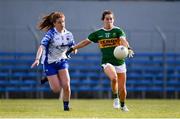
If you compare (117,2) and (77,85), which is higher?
(117,2)

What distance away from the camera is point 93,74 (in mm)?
31422

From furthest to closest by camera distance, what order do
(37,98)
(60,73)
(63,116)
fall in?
(37,98)
(60,73)
(63,116)

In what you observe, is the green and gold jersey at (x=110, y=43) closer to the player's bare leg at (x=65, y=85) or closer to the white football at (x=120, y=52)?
the white football at (x=120, y=52)

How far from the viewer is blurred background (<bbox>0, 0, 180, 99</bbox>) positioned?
1219 inches

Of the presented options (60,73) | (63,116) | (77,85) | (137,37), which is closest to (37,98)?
(77,85)

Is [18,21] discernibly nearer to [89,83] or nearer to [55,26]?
[89,83]

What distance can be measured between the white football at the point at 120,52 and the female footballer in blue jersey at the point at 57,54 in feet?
3.63

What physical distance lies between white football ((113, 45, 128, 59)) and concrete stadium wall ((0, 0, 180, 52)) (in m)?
12.8

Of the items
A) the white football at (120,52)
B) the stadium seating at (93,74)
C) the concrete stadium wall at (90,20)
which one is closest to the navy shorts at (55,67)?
the white football at (120,52)

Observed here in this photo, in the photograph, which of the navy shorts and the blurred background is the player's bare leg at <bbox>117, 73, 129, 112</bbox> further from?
the blurred background

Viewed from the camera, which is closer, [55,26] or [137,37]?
[55,26]

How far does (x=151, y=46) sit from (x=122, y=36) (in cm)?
1318

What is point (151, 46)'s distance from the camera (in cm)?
3161

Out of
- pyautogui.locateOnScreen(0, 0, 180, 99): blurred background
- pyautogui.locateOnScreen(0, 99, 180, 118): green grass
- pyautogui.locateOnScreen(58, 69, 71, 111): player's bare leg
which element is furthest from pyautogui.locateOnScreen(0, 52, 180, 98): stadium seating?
pyautogui.locateOnScreen(58, 69, 71, 111): player's bare leg
